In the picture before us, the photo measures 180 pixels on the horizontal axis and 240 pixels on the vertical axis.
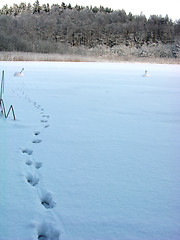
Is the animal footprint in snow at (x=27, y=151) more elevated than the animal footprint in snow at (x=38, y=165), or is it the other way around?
the animal footprint in snow at (x=38, y=165)

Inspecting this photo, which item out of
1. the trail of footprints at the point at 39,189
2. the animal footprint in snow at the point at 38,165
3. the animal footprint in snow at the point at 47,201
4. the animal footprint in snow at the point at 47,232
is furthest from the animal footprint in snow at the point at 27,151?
the animal footprint in snow at the point at 47,232

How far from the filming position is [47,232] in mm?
1467

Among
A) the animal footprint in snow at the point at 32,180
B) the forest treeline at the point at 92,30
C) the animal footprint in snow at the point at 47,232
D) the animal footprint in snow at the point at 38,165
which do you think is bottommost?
the animal footprint in snow at the point at 38,165

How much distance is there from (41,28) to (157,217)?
4375cm

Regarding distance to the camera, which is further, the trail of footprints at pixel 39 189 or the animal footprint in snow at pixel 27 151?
the animal footprint in snow at pixel 27 151

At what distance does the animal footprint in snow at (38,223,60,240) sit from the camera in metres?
1.43

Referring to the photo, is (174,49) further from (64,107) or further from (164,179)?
(164,179)

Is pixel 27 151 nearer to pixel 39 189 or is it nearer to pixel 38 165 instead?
pixel 38 165

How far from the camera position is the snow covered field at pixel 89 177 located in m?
1.50

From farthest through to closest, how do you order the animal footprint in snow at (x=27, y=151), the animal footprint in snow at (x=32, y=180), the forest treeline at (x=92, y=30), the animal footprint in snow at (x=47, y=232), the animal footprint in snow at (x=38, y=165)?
the forest treeline at (x=92, y=30) < the animal footprint in snow at (x=27, y=151) < the animal footprint in snow at (x=38, y=165) < the animal footprint in snow at (x=32, y=180) < the animal footprint in snow at (x=47, y=232)

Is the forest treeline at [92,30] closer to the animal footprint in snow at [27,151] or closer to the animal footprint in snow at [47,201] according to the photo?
the animal footprint in snow at [27,151]

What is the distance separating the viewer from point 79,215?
1.59 m

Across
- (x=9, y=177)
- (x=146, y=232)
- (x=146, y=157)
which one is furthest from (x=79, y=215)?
(x=146, y=157)

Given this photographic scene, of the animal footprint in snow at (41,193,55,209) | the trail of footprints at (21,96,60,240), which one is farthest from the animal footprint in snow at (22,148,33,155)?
the animal footprint in snow at (41,193,55,209)
